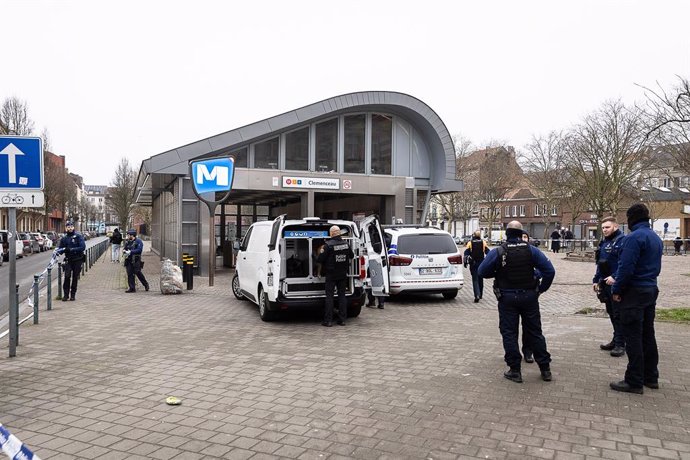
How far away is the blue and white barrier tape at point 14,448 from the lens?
2.48m

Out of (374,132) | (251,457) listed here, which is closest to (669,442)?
(251,457)

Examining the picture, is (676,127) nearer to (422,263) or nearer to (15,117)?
(422,263)

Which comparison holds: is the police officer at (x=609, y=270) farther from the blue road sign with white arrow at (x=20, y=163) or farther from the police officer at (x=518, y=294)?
the blue road sign with white arrow at (x=20, y=163)

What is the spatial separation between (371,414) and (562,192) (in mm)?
43744

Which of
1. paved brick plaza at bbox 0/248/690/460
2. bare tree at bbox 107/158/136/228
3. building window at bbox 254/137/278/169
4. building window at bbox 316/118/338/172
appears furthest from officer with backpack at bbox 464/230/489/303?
bare tree at bbox 107/158/136/228

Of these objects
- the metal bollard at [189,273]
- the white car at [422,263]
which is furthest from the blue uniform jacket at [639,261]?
the metal bollard at [189,273]

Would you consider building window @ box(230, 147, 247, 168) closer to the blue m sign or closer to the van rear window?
the blue m sign

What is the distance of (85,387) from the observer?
5684mm

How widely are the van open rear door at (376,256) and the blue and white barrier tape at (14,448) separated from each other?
804cm

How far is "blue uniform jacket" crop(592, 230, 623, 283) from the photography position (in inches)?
261

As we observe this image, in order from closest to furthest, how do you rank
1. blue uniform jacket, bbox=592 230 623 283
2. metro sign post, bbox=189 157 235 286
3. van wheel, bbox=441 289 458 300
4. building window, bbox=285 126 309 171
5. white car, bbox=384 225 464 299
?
blue uniform jacket, bbox=592 230 623 283, white car, bbox=384 225 464 299, van wheel, bbox=441 289 458 300, metro sign post, bbox=189 157 235 286, building window, bbox=285 126 309 171

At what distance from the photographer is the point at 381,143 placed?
22.5 m

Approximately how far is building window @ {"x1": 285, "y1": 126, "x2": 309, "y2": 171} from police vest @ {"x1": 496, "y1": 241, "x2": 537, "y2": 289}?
1547 cm

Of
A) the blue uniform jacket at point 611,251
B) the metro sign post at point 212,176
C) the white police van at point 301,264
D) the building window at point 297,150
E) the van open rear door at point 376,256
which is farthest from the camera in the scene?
the building window at point 297,150
